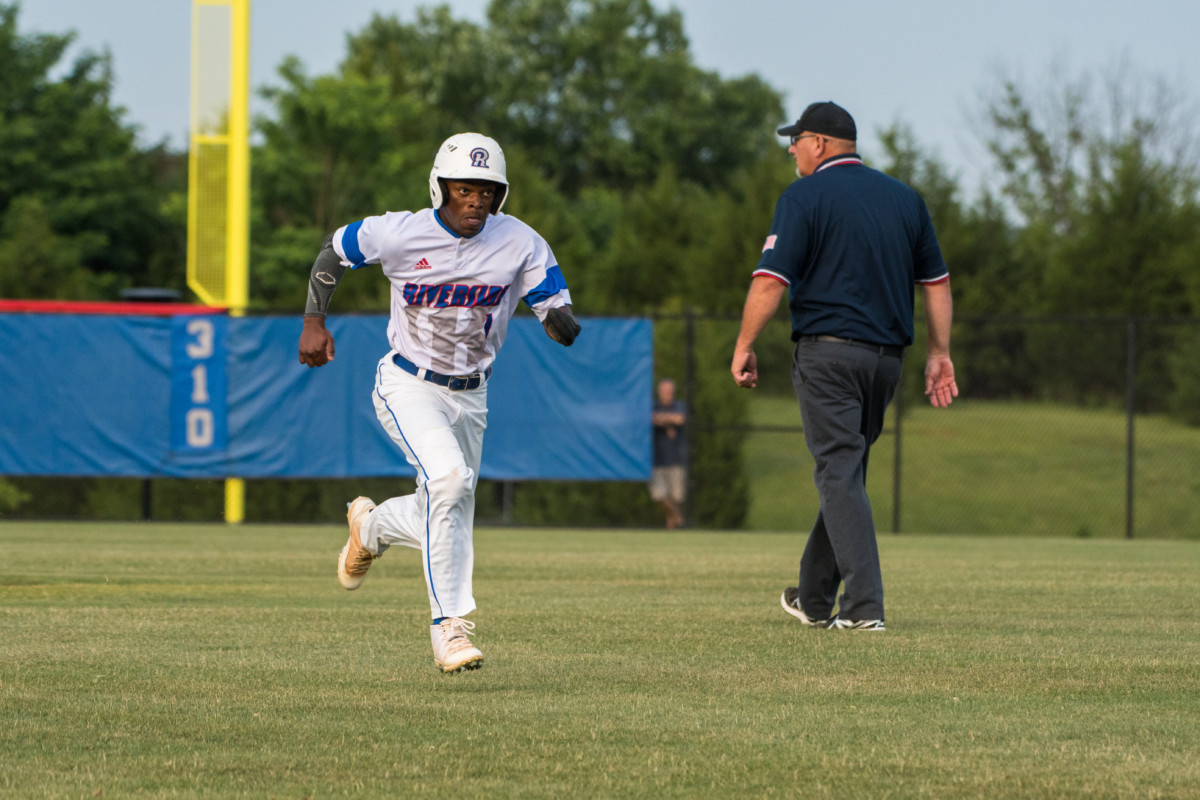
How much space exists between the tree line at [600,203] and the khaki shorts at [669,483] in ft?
3.19

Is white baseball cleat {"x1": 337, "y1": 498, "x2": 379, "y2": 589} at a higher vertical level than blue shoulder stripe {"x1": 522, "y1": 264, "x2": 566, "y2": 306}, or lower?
lower

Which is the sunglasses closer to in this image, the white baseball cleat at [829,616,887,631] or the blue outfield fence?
the white baseball cleat at [829,616,887,631]

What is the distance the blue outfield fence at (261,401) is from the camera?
18.1 metres

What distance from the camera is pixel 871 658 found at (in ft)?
18.9

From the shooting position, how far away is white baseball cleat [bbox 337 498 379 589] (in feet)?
21.3

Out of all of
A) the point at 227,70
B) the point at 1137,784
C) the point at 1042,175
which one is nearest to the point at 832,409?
the point at 1137,784

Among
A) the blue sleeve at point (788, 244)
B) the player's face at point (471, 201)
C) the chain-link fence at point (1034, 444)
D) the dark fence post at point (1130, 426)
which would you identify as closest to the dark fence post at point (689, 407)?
the dark fence post at point (1130, 426)

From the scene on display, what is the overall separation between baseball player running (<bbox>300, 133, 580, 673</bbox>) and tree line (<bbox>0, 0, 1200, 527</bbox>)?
42.9 feet

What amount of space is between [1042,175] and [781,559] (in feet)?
123

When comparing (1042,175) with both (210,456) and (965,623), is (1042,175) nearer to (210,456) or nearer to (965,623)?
(210,456)

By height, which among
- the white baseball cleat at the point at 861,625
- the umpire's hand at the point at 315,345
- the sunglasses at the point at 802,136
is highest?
the sunglasses at the point at 802,136

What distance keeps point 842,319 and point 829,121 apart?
37.4 inches

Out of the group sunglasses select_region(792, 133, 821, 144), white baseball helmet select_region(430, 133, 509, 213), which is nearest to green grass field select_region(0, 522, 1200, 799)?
white baseball helmet select_region(430, 133, 509, 213)

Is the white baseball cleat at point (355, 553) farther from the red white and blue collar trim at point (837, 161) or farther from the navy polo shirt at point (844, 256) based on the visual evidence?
the red white and blue collar trim at point (837, 161)
